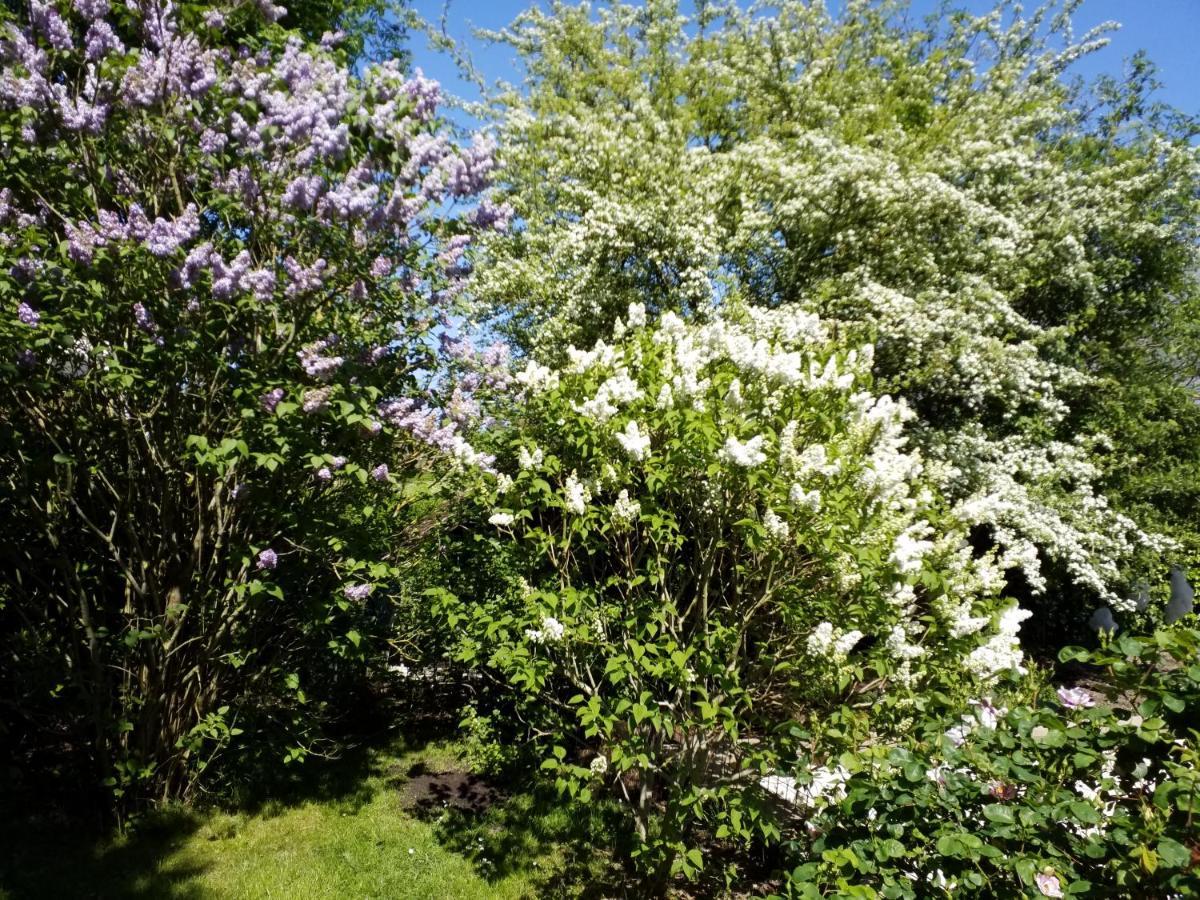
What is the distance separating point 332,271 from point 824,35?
1187 centimetres

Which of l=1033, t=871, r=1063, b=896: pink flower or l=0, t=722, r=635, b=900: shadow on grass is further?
l=0, t=722, r=635, b=900: shadow on grass

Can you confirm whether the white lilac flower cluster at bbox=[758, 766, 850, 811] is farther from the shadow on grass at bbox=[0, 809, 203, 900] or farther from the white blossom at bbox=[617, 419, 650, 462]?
the shadow on grass at bbox=[0, 809, 203, 900]

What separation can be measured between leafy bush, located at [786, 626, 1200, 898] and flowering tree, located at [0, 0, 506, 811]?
9.09 ft

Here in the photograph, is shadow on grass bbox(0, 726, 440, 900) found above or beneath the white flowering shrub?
beneath

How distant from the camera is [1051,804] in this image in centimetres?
201

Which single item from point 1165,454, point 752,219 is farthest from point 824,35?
point 1165,454

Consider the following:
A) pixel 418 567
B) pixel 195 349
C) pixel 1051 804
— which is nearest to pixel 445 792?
pixel 418 567

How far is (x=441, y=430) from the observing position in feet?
13.6

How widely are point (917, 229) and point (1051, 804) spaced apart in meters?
8.29

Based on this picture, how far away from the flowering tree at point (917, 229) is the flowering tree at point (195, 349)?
4.83 metres

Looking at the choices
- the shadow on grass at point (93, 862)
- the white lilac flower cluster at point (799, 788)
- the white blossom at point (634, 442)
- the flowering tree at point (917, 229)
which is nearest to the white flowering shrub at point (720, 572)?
the white blossom at point (634, 442)

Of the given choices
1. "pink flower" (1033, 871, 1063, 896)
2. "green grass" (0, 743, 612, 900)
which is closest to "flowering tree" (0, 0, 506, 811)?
"green grass" (0, 743, 612, 900)

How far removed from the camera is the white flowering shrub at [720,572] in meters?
3.38

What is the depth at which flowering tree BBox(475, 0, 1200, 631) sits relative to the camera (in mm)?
8516
